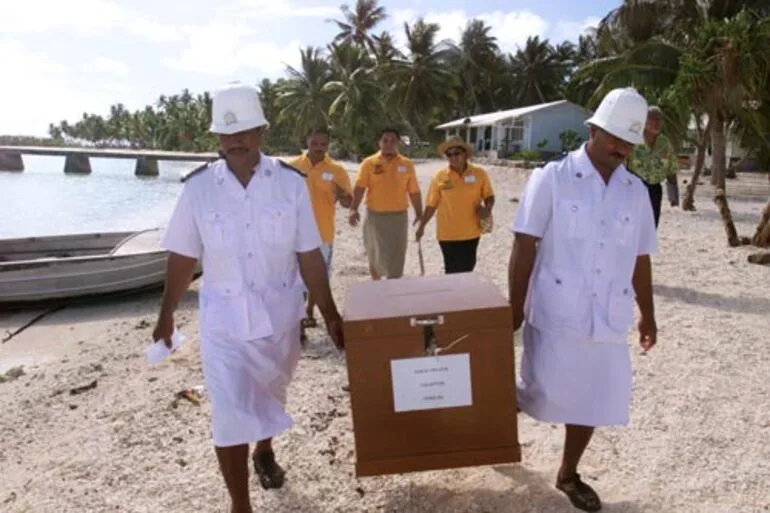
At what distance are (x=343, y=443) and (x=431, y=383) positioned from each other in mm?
1437

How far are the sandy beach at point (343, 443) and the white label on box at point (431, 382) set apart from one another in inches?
28.0

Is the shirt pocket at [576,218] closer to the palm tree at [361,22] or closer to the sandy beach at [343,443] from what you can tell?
the sandy beach at [343,443]

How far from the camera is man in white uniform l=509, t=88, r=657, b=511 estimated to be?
2.87 meters

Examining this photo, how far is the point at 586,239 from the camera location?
2865 mm

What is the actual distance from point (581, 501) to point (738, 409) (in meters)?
1.79

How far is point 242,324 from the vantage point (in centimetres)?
286

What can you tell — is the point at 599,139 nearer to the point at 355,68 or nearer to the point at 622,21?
the point at 622,21

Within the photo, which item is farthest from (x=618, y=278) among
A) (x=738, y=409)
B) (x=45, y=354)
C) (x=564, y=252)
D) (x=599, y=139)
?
(x=45, y=354)

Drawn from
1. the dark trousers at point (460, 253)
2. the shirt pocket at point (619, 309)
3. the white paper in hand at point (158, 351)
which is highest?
the shirt pocket at point (619, 309)

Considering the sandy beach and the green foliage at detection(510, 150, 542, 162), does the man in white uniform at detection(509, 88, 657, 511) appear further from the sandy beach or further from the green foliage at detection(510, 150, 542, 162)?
the green foliage at detection(510, 150, 542, 162)

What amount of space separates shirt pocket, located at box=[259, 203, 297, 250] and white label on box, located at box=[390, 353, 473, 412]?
73 cm

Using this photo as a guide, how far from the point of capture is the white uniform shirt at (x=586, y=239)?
2867mm

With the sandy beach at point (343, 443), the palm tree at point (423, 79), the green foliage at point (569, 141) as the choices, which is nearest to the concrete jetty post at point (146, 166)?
the palm tree at point (423, 79)

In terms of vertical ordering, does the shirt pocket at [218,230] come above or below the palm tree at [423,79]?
below
